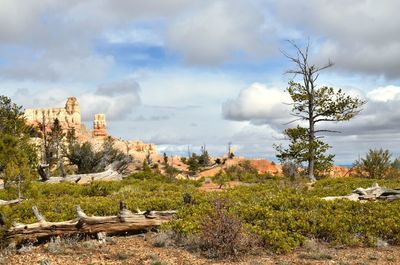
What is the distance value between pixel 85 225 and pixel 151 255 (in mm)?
1952

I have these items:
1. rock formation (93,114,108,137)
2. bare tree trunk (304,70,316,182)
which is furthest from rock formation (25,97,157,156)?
bare tree trunk (304,70,316,182)

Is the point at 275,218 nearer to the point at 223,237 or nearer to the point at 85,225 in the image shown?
the point at 223,237

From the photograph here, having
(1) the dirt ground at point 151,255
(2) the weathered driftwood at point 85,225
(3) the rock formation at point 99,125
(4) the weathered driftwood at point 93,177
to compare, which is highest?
(3) the rock formation at point 99,125

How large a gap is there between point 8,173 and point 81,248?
3.01m

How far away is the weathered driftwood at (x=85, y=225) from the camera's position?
939 centimetres

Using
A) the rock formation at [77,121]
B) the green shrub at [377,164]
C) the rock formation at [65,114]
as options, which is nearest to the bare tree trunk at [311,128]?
the green shrub at [377,164]

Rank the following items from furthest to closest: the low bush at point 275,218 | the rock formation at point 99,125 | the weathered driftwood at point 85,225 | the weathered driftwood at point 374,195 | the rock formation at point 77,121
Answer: the rock formation at point 99,125 < the rock formation at point 77,121 < the weathered driftwood at point 374,195 < the weathered driftwood at point 85,225 < the low bush at point 275,218

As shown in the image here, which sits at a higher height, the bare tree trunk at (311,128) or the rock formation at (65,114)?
the rock formation at (65,114)

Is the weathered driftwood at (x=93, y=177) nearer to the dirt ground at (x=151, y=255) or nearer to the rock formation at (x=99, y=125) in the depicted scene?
the dirt ground at (x=151, y=255)

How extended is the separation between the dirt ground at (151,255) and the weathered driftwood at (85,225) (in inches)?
11.2

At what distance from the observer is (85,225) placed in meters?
9.75

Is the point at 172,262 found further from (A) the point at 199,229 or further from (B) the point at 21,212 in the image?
(B) the point at 21,212

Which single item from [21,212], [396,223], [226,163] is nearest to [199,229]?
[396,223]

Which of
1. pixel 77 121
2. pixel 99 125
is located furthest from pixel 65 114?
pixel 99 125
